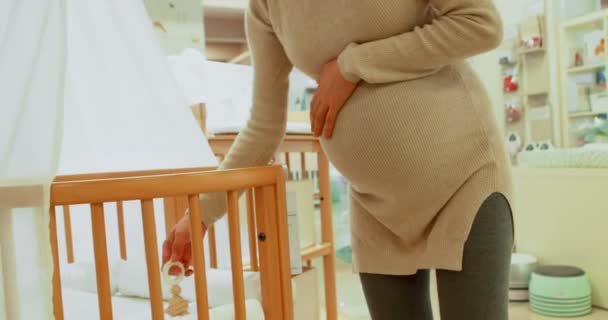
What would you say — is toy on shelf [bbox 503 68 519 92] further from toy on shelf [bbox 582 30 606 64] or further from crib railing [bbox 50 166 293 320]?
crib railing [bbox 50 166 293 320]

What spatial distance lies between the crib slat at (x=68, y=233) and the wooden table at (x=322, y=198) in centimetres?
46

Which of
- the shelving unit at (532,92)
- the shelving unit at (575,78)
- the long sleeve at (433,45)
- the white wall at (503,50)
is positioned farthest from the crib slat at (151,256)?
the shelving unit at (532,92)

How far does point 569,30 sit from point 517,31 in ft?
1.03

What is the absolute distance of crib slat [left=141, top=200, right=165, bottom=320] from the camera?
0.65 metres

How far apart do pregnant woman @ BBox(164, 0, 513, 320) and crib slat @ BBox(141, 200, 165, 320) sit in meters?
0.28

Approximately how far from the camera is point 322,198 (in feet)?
5.56

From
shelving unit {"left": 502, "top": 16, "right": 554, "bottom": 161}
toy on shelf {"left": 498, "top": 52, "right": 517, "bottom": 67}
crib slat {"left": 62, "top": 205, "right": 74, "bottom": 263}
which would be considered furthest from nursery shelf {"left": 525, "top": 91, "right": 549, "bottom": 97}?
crib slat {"left": 62, "top": 205, "right": 74, "bottom": 263}

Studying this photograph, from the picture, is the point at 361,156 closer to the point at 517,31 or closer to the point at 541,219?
the point at 541,219

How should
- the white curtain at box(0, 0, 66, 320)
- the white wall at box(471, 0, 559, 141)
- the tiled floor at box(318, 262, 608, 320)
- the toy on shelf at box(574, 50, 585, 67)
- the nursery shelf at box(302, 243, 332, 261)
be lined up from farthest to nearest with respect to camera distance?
the white wall at box(471, 0, 559, 141) < the toy on shelf at box(574, 50, 585, 67) < the tiled floor at box(318, 262, 608, 320) < the nursery shelf at box(302, 243, 332, 261) < the white curtain at box(0, 0, 66, 320)

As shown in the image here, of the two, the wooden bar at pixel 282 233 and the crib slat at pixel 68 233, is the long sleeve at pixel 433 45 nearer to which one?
the wooden bar at pixel 282 233

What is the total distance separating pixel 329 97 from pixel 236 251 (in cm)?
25

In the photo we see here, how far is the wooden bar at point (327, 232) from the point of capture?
1.65 meters

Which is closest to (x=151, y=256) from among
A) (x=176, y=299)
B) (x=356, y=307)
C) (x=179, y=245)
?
(x=179, y=245)

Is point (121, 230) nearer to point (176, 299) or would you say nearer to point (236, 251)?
point (176, 299)
